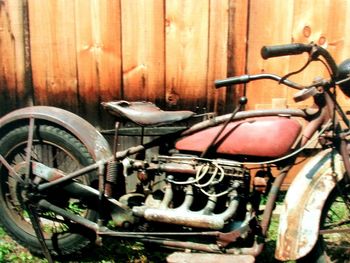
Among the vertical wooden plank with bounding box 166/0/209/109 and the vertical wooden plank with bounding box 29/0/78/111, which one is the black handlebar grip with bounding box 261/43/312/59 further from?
the vertical wooden plank with bounding box 29/0/78/111

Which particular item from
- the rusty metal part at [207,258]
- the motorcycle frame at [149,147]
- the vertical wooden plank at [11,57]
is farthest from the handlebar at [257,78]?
the vertical wooden plank at [11,57]

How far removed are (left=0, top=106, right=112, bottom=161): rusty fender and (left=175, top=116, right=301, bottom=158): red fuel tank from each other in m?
0.69

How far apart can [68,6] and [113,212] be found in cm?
181

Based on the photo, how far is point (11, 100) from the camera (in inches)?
158

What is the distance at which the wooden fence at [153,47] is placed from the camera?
151 inches

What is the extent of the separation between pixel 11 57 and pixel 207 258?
237cm

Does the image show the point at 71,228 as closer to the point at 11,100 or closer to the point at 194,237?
the point at 194,237

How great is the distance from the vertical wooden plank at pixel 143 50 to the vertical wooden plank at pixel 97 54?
0.07 metres

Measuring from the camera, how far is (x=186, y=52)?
389 cm

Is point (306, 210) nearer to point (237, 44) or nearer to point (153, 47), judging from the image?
point (237, 44)

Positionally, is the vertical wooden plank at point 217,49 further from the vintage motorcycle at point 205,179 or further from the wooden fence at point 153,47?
the vintage motorcycle at point 205,179

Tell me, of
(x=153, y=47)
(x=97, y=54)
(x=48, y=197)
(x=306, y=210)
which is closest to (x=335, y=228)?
(x=306, y=210)

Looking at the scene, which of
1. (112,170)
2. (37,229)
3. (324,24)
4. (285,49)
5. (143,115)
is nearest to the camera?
(285,49)

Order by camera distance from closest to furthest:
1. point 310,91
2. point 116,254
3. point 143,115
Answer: point 310,91
point 143,115
point 116,254
